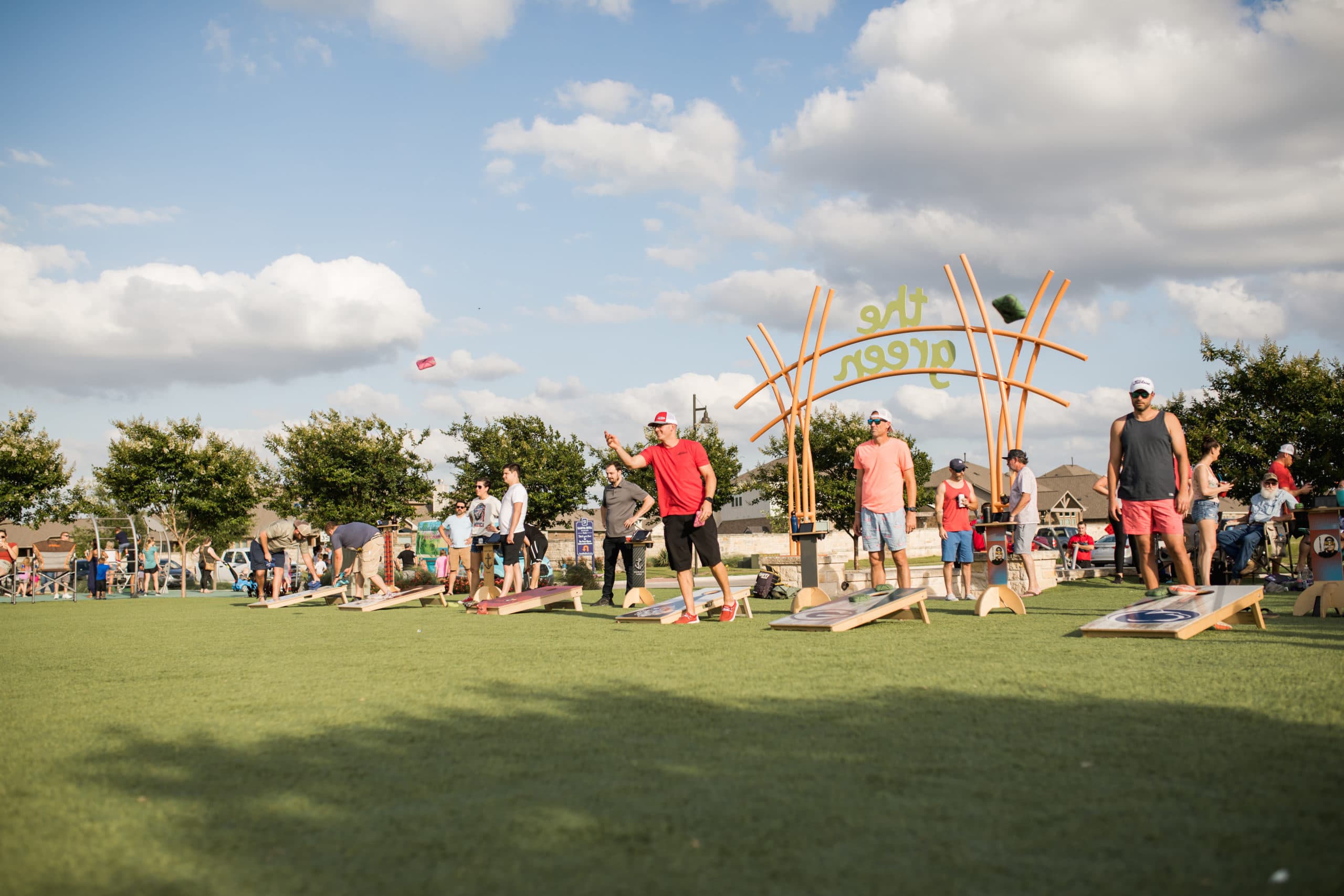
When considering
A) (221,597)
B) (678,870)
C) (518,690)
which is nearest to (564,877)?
(678,870)

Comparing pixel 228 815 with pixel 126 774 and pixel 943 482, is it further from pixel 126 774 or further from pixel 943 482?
pixel 943 482

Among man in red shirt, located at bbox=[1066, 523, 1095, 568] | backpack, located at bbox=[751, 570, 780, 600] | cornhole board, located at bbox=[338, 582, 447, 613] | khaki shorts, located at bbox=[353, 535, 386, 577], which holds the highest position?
khaki shorts, located at bbox=[353, 535, 386, 577]

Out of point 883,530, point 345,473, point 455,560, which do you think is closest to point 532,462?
point 345,473

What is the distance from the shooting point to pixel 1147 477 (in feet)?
24.9

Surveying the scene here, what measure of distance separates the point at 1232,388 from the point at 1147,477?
22.9 metres

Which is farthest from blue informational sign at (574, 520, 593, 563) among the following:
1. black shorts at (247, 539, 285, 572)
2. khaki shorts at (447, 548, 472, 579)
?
black shorts at (247, 539, 285, 572)

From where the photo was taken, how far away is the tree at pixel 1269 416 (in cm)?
2505

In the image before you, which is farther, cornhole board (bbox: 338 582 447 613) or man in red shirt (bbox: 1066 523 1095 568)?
man in red shirt (bbox: 1066 523 1095 568)

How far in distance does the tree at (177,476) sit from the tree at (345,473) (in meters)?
3.49

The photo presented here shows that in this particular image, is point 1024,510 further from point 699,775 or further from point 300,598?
point 300,598

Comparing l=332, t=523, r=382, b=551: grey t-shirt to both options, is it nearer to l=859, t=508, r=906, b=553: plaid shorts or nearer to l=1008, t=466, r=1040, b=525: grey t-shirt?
l=859, t=508, r=906, b=553: plaid shorts

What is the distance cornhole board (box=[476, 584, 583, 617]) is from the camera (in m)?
11.1

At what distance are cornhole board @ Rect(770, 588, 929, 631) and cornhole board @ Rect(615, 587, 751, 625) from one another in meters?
1.47

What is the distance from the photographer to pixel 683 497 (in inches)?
349
